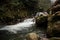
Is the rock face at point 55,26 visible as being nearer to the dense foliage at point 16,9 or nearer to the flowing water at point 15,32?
the flowing water at point 15,32

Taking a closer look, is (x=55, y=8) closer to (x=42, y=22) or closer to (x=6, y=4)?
(x=42, y=22)

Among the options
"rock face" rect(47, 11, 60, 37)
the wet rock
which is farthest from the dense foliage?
"rock face" rect(47, 11, 60, 37)

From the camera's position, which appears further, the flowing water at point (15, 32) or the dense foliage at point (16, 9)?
the dense foliage at point (16, 9)

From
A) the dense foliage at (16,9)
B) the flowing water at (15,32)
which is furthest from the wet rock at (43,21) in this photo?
the dense foliage at (16,9)

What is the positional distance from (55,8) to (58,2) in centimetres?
133

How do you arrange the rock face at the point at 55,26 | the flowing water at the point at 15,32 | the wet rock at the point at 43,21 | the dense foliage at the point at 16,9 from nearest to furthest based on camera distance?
1. the rock face at the point at 55,26
2. the flowing water at the point at 15,32
3. the wet rock at the point at 43,21
4. the dense foliage at the point at 16,9

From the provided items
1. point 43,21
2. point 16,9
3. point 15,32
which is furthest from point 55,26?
point 16,9

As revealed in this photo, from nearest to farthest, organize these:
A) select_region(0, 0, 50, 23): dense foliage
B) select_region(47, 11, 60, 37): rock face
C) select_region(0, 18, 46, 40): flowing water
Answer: select_region(47, 11, 60, 37): rock face, select_region(0, 18, 46, 40): flowing water, select_region(0, 0, 50, 23): dense foliage

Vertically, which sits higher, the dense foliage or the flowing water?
the dense foliage

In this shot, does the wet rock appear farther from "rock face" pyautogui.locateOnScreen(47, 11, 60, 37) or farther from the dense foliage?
"rock face" pyautogui.locateOnScreen(47, 11, 60, 37)

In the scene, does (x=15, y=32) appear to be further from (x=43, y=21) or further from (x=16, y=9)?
(x=16, y=9)

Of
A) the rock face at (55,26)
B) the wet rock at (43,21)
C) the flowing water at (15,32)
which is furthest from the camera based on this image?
the wet rock at (43,21)

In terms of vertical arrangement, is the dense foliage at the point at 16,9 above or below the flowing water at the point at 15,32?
above

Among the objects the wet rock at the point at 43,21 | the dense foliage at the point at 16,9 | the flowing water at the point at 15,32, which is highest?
the dense foliage at the point at 16,9
